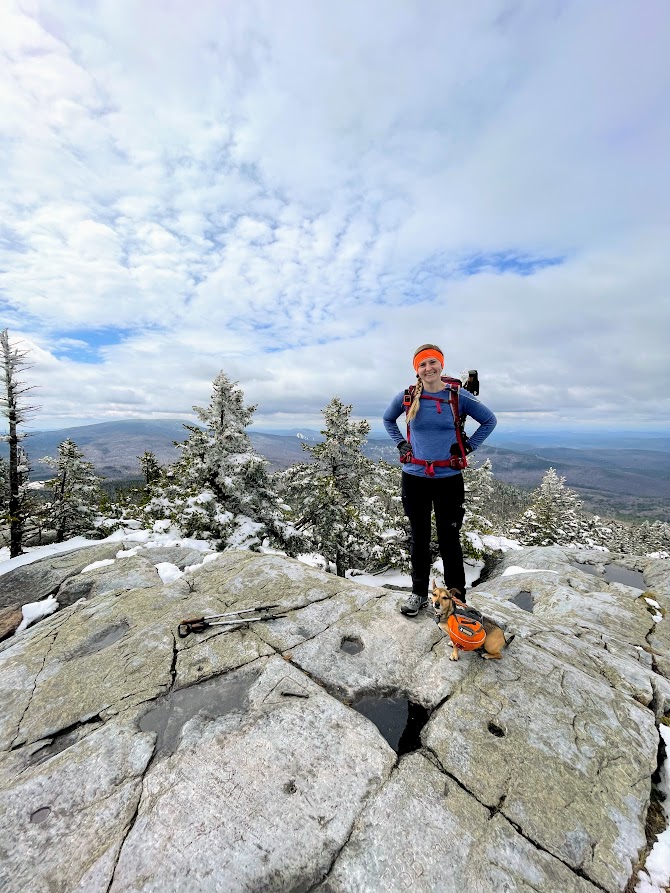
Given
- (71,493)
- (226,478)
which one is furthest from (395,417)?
(71,493)

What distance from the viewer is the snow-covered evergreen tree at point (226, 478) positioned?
16.3 meters

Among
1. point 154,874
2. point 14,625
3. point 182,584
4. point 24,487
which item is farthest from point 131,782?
point 24,487

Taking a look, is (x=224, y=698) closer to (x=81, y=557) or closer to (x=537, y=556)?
(x=81, y=557)

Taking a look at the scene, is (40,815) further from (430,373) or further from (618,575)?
(618,575)

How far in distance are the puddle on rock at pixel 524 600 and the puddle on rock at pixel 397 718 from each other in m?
7.54

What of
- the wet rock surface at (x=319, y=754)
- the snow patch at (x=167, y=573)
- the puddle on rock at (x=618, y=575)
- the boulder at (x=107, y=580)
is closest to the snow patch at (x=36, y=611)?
the boulder at (x=107, y=580)

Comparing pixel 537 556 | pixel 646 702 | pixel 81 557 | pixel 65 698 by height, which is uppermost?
pixel 65 698

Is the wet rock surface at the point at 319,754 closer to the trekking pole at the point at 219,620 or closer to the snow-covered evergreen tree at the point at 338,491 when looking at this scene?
the trekking pole at the point at 219,620

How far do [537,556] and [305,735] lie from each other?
17296mm

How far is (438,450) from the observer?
5.58m

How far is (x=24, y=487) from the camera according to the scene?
21.3 m

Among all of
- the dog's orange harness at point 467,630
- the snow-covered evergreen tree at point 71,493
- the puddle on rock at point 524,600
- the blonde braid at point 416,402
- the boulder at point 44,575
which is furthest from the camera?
the snow-covered evergreen tree at point 71,493

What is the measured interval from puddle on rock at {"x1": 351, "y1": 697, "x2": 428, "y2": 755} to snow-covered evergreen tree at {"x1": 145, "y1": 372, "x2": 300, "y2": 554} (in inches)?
469

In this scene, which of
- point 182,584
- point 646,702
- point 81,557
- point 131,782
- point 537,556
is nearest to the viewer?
point 131,782
